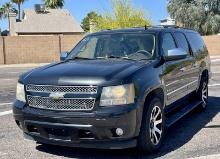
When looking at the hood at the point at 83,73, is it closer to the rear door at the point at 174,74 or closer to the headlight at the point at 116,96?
the headlight at the point at 116,96

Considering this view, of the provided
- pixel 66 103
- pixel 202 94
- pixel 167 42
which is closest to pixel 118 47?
pixel 167 42

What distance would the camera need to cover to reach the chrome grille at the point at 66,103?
5.32m

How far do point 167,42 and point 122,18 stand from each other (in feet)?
122

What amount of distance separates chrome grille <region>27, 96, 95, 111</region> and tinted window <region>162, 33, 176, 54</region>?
6.50 feet

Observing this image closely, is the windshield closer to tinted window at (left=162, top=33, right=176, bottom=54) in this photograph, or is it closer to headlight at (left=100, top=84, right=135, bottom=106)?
tinted window at (left=162, top=33, right=176, bottom=54)

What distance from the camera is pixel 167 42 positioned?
23.2ft

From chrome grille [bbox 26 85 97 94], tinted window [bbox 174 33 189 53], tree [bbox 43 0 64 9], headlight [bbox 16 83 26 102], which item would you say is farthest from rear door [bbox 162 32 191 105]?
tree [bbox 43 0 64 9]

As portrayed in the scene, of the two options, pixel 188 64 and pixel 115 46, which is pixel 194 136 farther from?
pixel 115 46

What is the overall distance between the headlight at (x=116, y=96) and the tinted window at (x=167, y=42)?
1.65 m

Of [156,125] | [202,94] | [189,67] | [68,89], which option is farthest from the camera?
[202,94]

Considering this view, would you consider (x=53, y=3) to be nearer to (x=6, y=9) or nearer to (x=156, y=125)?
(x=6, y=9)

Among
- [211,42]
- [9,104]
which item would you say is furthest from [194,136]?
[211,42]

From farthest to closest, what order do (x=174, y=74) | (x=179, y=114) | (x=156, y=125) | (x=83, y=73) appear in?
(x=179, y=114)
(x=174, y=74)
(x=156, y=125)
(x=83, y=73)

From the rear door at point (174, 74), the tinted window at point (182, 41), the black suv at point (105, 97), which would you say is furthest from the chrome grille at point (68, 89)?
the tinted window at point (182, 41)
